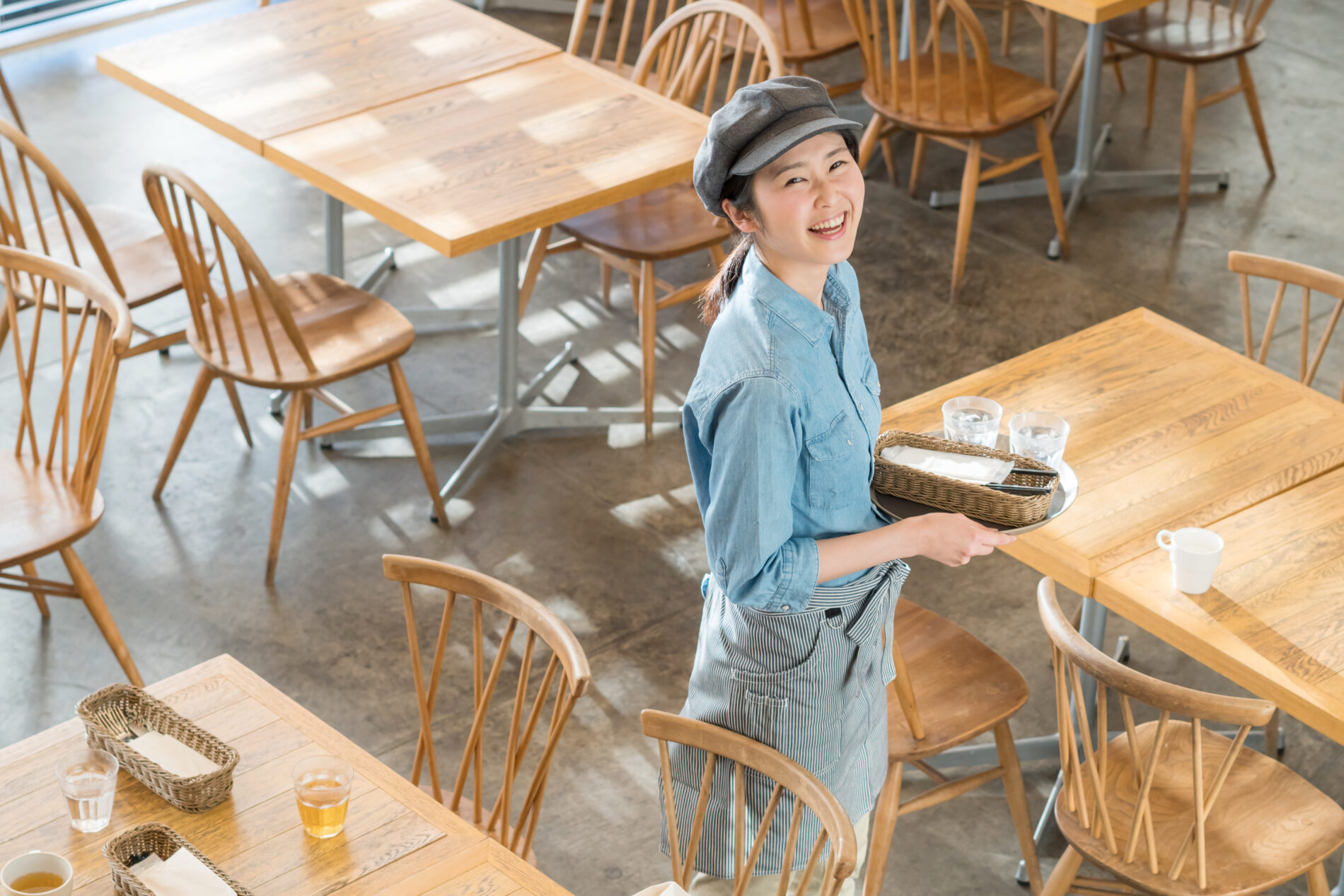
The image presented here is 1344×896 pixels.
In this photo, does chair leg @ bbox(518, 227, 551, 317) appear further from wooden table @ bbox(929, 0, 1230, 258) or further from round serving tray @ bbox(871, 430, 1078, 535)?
round serving tray @ bbox(871, 430, 1078, 535)

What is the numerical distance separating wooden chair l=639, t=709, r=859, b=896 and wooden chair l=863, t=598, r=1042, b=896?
0.41m

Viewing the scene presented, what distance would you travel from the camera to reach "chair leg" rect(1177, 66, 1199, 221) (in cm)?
506

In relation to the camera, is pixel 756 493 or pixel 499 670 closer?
pixel 756 493

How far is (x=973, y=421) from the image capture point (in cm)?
248

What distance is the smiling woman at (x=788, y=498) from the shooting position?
6.12 ft

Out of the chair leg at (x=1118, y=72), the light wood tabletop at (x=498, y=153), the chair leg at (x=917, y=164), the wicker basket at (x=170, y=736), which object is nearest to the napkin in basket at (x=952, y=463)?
the wicker basket at (x=170, y=736)

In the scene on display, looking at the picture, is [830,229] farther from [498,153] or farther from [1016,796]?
[498,153]

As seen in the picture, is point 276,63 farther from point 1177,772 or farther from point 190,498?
point 1177,772

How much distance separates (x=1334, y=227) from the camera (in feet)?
17.0

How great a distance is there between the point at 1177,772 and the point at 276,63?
296 cm

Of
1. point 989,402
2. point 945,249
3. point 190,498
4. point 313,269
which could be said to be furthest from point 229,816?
point 945,249

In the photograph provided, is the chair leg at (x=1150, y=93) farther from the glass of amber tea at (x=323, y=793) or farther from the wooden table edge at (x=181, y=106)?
the glass of amber tea at (x=323, y=793)

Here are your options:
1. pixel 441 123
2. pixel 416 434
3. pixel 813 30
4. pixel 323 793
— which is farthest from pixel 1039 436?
pixel 813 30

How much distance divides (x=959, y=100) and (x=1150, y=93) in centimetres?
130
